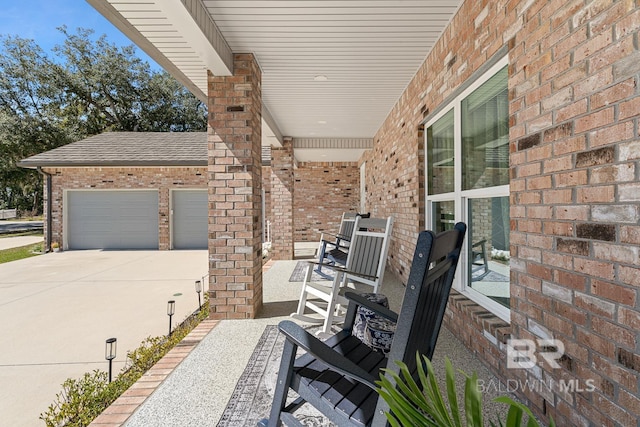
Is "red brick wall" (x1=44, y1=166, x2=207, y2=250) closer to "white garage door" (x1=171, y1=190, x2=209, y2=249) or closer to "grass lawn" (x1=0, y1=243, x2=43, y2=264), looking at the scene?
"white garage door" (x1=171, y1=190, x2=209, y2=249)

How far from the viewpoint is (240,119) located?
336 centimetres

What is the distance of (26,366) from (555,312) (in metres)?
3.72

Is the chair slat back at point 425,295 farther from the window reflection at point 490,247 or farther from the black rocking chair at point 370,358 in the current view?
the window reflection at point 490,247

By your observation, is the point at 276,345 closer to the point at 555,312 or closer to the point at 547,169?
the point at 555,312

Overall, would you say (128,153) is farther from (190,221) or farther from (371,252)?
(371,252)

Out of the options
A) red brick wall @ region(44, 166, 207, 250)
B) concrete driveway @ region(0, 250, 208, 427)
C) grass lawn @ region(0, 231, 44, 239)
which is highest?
red brick wall @ region(44, 166, 207, 250)

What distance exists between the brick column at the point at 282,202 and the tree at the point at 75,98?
50.2 ft

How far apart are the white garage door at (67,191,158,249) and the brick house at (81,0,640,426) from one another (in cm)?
694

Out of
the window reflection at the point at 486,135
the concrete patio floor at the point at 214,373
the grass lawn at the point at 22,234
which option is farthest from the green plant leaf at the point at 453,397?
the grass lawn at the point at 22,234

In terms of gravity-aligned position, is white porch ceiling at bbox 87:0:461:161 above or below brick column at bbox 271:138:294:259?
above

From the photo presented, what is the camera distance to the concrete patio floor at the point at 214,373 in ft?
6.00

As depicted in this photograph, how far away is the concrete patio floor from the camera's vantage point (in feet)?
6.00

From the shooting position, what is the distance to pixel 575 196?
1.46m
